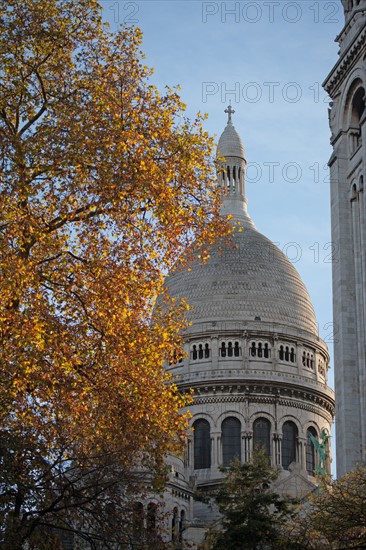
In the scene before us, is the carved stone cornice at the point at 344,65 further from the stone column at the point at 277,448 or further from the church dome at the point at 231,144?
the church dome at the point at 231,144

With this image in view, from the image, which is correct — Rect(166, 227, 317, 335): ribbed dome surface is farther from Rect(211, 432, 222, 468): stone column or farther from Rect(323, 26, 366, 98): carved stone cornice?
Rect(323, 26, 366, 98): carved stone cornice

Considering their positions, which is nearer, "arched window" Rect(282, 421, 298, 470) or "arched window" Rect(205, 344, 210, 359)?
"arched window" Rect(282, 421, 298, 470)

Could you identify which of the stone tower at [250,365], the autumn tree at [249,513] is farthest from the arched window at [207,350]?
the autumn tree at [249,513]

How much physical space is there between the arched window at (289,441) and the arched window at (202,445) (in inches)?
225

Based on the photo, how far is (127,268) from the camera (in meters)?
24.2

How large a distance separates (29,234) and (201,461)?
59.3m

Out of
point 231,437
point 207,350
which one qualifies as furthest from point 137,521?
point 207,350

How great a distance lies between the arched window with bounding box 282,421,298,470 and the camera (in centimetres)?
8109

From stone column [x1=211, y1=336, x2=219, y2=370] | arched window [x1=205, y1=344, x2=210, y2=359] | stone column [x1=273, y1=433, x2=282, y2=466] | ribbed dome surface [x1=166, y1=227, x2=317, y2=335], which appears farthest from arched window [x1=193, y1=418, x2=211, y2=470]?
ribbed dome surface [x1=166, y1=227, x2=317, y2=335]

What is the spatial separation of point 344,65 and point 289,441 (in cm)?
3820

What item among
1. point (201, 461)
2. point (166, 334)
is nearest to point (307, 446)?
point (201, 461)

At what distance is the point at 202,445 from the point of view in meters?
81.0

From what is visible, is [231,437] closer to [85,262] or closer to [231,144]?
[231,144]

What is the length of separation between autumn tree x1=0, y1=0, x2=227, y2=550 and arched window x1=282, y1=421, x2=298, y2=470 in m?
57.1
